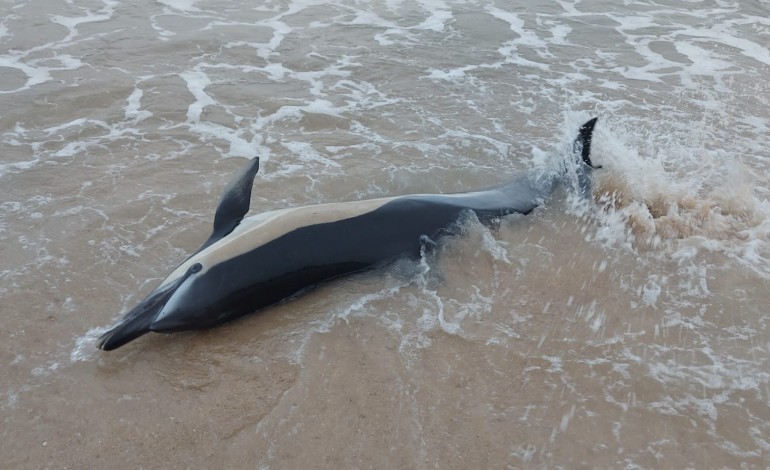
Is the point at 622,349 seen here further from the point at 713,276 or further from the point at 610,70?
the point at 610,70

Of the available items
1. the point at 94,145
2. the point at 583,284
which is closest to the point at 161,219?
the point at 94,145

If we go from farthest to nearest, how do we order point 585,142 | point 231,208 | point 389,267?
point 585,142
point 389,267
point 231,208

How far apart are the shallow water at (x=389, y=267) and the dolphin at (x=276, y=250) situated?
199mm

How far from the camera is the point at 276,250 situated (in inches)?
190

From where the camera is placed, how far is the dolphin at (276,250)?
446cm

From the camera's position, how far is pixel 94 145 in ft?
23.6

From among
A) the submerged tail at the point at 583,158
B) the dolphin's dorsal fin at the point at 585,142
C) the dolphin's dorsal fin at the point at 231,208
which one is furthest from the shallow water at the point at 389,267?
the dolphin's dorsal fin at the point at 231,208

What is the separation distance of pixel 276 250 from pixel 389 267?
3.64 ft

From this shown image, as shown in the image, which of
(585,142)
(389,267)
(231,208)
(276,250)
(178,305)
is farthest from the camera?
(585,142)

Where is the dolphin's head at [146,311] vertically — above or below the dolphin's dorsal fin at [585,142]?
below

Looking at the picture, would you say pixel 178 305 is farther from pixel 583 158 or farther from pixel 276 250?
pixel 583 158

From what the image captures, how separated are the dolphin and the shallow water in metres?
0.20

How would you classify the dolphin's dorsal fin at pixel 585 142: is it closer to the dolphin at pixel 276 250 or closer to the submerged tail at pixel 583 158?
the submerged tail at pixel 583 158

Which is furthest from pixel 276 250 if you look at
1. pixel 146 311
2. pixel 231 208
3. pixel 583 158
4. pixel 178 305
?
pixel 583 158
